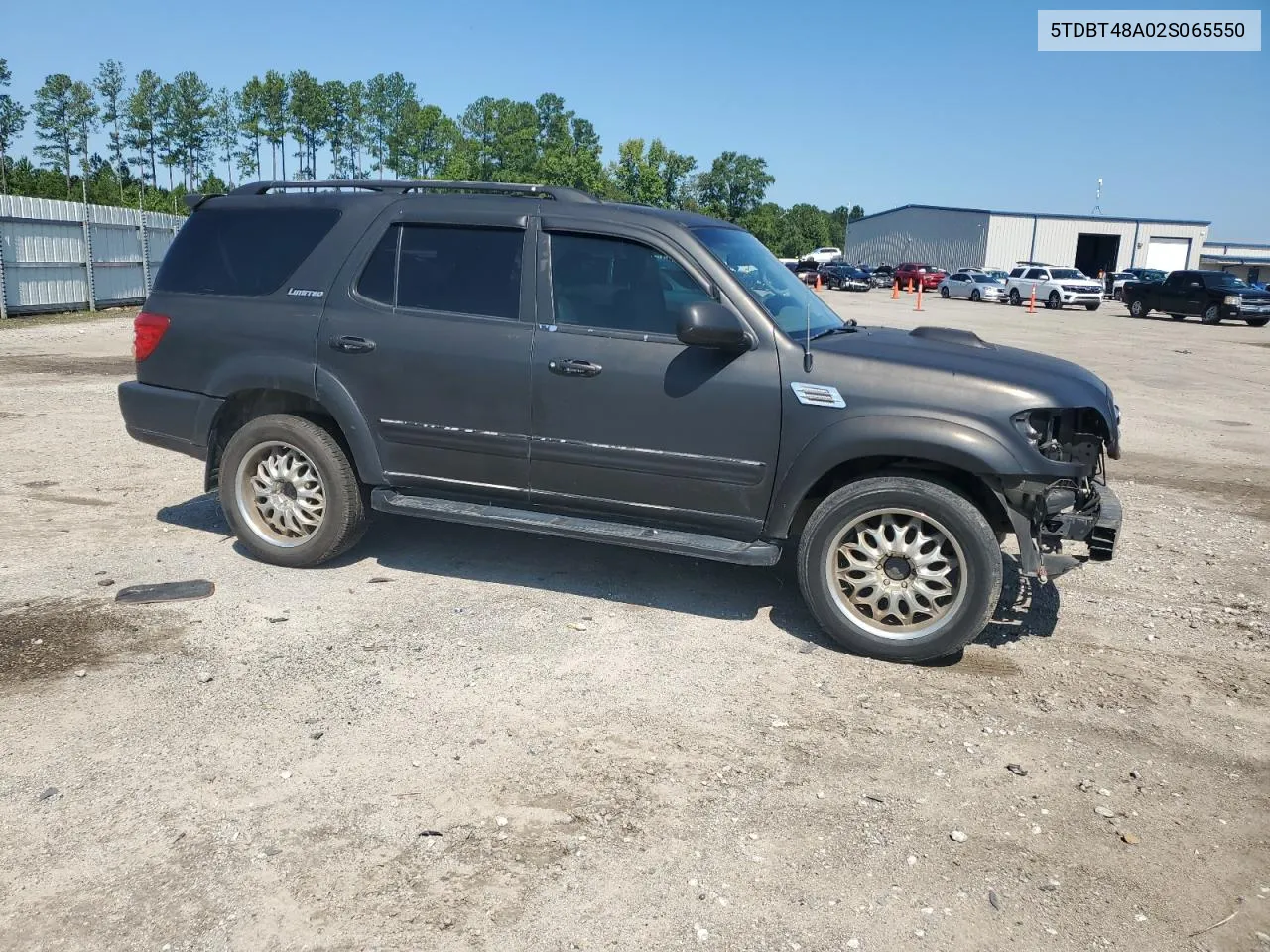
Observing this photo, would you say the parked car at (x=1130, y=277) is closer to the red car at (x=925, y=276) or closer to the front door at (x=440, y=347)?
the red car at (x=925, y=276)

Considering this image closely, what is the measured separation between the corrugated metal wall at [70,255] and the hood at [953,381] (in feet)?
52.8

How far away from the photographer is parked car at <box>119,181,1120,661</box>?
4.76 meters

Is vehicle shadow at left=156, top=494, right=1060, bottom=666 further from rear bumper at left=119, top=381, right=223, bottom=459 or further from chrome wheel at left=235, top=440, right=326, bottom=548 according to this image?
rear bumper at left=119, top=381, right=223, bottom=459

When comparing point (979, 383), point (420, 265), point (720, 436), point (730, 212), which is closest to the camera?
point (979, 383)

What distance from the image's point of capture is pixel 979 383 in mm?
4656

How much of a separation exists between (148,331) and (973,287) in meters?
48.0

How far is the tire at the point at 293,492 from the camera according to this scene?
18.9 feet

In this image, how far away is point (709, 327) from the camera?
4.79 m

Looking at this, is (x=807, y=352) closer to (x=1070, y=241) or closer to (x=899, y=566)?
(x=899, y=566)

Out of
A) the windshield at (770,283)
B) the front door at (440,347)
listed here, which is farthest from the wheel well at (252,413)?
the windshield at (770,283)

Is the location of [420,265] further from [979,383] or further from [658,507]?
[979,383]

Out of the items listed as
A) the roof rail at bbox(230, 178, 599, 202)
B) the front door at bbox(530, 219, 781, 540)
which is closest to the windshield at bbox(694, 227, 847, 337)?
the front door at bbox(530, 219, 781, 540)

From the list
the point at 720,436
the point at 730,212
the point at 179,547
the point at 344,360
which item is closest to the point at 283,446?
the point at 344,360

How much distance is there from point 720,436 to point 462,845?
235 cm
